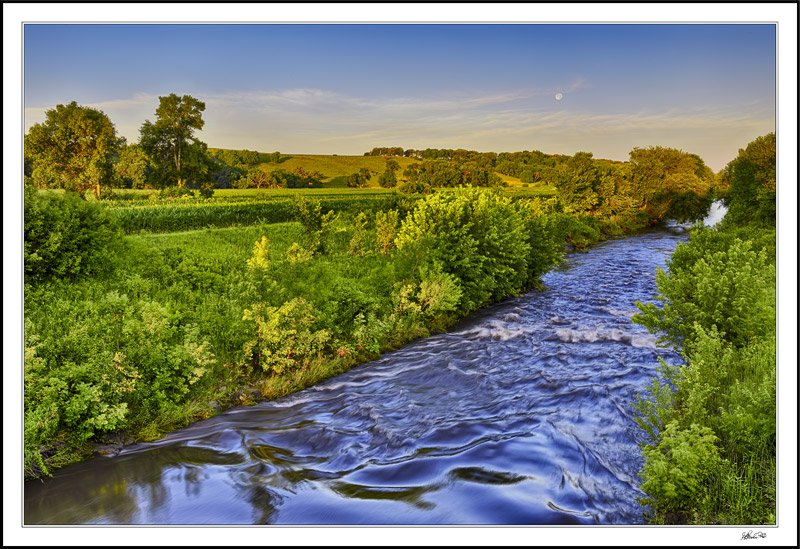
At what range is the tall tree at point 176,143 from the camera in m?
15.8

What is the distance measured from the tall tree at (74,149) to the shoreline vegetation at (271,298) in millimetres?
64

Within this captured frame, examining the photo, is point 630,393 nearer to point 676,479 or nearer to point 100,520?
point 676,479

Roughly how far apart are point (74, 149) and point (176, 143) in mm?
7003

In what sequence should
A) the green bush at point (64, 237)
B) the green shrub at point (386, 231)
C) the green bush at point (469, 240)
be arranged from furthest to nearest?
the green shrub at point (386, 231), the green bush at point (469, 240), the green bush at point (64, 237)

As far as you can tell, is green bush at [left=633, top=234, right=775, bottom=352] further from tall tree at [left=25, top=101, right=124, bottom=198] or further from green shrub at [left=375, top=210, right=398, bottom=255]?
green shrub at [left=375, top=210, right=398, bottom=255]

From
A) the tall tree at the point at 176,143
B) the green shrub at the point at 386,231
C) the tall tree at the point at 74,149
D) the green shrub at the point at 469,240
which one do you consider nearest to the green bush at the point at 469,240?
the green shrub at the point at 469,240

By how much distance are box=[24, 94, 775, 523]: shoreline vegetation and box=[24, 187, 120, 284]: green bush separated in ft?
0.15

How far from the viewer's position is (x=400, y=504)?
5.48 metres

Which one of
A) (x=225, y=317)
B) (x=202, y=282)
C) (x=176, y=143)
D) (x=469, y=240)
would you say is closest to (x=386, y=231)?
(x=469, y=240)

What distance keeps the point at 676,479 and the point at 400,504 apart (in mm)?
3014

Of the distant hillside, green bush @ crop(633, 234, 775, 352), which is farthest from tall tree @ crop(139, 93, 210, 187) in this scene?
green bush @ crop(633, 234, 775, 352)

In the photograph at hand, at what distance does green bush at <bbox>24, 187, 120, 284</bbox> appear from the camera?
9.87 m

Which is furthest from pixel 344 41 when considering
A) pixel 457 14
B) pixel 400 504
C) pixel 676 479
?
pixel 676 479

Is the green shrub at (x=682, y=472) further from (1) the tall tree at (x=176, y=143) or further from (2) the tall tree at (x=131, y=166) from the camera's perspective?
(1) the tall tree at (x=176, y=143)
